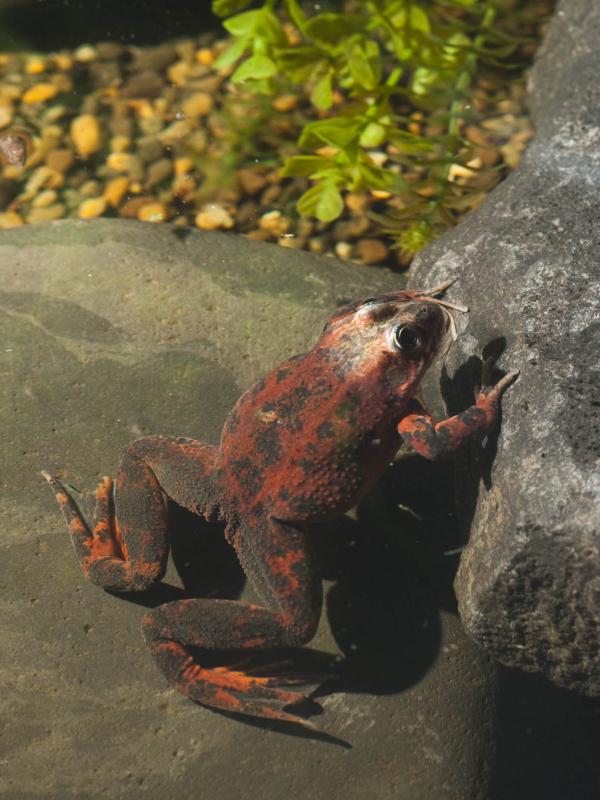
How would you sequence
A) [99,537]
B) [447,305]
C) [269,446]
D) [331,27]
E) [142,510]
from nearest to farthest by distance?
[269,446] → [447,305] → [142,510] → [99,537] → [331,27]

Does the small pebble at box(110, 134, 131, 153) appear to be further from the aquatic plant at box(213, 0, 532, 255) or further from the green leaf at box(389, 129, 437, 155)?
the green leaf at box(389, 129, 437, 155)

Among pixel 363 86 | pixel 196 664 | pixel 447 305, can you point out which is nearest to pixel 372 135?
pixel 363 86

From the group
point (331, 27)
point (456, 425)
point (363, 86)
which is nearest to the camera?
point (456, 425)

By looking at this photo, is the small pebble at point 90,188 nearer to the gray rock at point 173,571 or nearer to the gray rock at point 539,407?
the gray rock at point 173,571

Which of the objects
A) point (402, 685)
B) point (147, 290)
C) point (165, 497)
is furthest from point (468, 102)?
point (402, 685)

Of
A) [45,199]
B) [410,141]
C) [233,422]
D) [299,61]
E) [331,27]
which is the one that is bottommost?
→ [45,199]

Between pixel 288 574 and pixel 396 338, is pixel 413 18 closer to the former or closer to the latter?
pixel 396 338

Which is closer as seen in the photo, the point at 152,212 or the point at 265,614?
the point at 265,614
